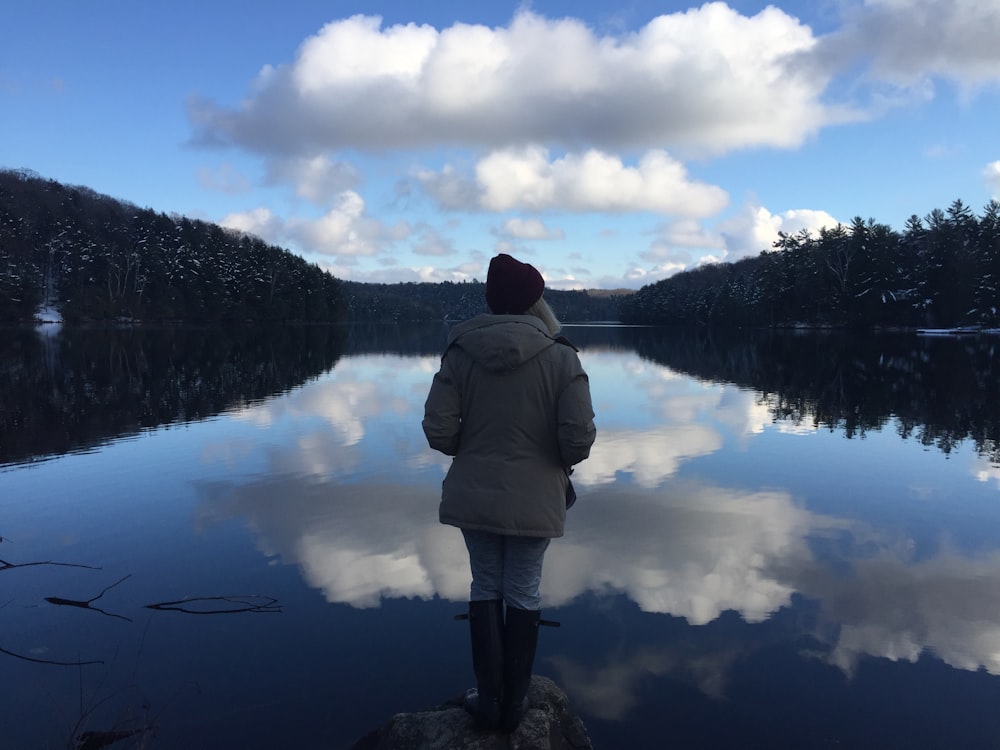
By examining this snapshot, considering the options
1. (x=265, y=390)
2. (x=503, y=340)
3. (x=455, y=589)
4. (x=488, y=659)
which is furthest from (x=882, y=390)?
(x=503, y=340)

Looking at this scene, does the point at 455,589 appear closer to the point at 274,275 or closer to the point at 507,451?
the point at 507,451

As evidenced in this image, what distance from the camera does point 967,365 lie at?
90.5 ft

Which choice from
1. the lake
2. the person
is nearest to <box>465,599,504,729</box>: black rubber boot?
the person

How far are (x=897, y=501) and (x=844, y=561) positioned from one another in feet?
9.60

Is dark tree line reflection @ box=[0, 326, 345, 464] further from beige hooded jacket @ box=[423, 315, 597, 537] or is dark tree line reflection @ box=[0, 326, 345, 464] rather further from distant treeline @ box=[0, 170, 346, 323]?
distant treeline @ box=[0, 170, 346, 323]

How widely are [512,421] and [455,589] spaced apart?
3.22 metres

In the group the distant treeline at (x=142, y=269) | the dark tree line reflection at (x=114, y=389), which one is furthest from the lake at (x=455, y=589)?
the distant treeline at (x=142, y=269)

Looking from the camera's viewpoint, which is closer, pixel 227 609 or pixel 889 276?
pixel 227 609

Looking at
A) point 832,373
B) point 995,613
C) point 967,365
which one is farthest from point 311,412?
point 967,365

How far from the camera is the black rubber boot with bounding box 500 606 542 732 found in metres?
3.10

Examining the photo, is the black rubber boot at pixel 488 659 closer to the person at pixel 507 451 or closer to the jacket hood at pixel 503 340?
the person at pixel 507 451

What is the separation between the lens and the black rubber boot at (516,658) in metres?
3.10

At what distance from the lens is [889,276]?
67.1m

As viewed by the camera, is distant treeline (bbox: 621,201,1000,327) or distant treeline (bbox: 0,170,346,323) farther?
distant treeline (bbox: 0,170,346,323)
